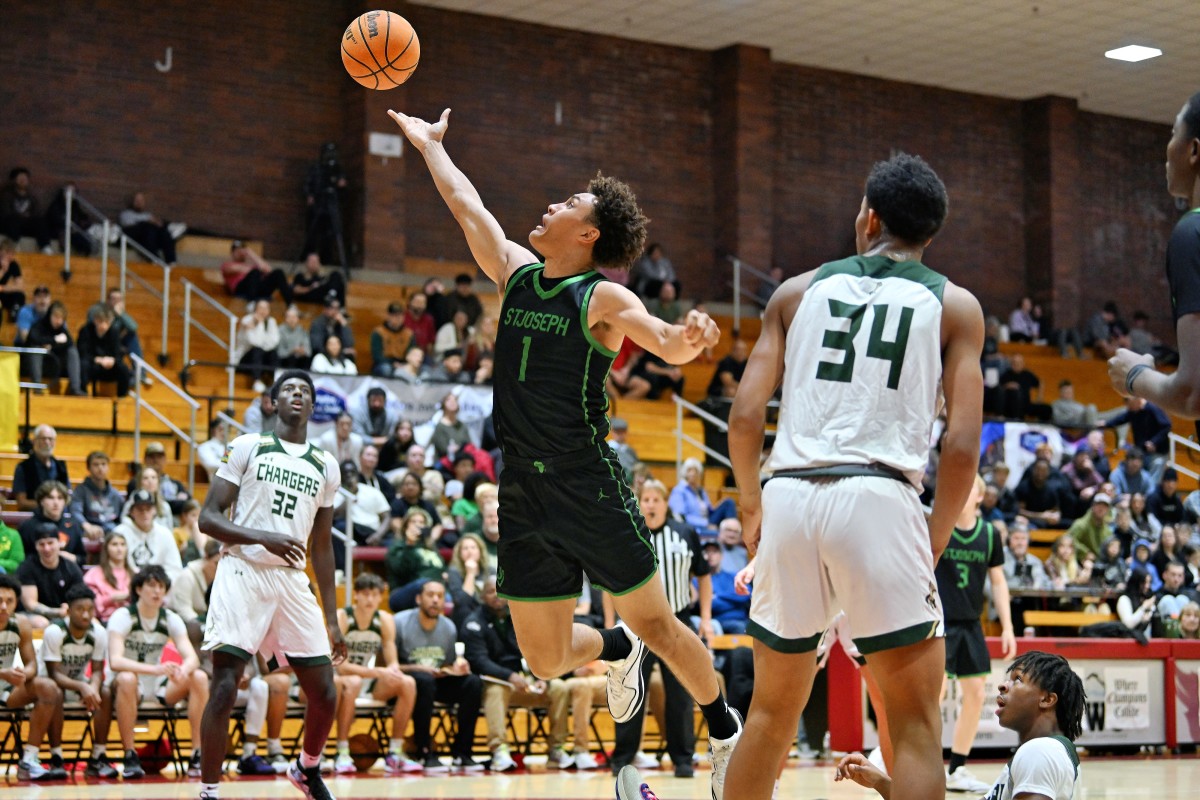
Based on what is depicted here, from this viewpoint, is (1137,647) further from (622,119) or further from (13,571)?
(622,119)

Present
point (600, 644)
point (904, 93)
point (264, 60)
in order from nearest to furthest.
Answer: point (600, 644)
point (264, 60)
point (904, 93)

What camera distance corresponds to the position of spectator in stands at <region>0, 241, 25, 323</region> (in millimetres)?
18000

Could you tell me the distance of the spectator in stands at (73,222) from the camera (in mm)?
20359

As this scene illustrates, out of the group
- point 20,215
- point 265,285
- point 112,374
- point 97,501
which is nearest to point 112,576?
point 97,501

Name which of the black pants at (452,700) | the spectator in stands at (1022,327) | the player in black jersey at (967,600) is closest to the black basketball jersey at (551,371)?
→ the player in black jersey at (967,600)

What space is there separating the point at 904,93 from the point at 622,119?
17.2ft

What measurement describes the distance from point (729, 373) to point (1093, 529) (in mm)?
5243

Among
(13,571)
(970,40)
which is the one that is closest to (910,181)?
(13,571)

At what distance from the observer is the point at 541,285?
20.3ft

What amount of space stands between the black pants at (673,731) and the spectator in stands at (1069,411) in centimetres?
1285

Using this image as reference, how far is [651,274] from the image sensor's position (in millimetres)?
23500

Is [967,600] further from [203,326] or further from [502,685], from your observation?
[203,326]

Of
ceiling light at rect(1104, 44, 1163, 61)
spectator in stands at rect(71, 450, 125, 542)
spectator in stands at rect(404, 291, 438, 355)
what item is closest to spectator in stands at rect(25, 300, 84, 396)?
spectator in stands at rect(71, 450, 125, 542)

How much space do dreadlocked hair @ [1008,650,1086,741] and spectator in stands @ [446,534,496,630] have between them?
25.2ft
